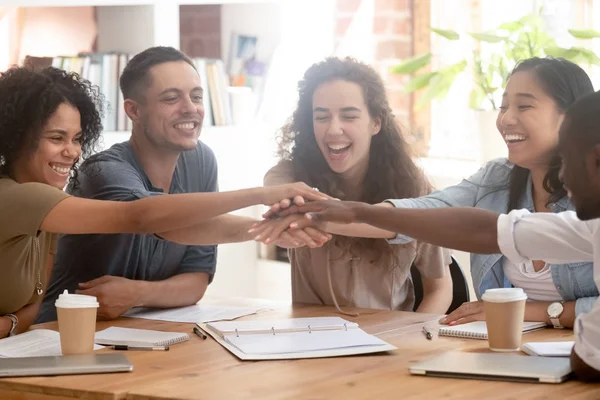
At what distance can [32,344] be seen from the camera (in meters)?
2.19

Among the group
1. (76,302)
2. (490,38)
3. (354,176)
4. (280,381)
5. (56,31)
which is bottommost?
(280,381)

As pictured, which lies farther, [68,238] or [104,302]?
[68,238]

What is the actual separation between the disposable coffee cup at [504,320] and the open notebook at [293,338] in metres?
0.22

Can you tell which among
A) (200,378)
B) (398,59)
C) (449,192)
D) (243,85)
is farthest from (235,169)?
(200,378)

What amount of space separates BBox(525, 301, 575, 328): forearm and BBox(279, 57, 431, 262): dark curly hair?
2.48 ft

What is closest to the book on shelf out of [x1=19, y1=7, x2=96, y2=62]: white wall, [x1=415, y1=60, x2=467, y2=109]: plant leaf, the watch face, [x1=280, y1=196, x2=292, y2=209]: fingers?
[x1=19, y1=7, x2=96, y2=62]: white wall

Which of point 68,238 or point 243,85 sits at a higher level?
point 243,85

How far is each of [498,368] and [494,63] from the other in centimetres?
228

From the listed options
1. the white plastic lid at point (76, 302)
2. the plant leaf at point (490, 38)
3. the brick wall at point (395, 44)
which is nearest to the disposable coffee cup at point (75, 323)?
the white plastic lid at point (76, 302)

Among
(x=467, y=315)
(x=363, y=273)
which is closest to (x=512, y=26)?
(x=363, y=273)

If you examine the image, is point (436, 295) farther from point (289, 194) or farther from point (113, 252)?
point (113, 252)

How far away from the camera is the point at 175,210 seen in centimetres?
239

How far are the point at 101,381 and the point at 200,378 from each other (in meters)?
0.19

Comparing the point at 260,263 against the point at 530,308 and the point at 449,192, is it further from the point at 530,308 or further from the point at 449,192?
the point at 530,308
